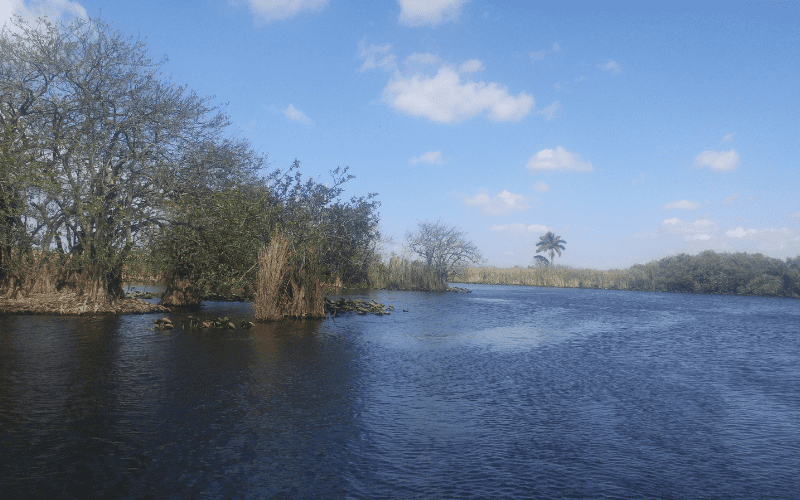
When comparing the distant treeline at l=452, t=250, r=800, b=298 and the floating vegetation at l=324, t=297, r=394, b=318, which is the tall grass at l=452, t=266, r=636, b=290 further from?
the floating vegetation at l=324, t=297, r=394, b=318

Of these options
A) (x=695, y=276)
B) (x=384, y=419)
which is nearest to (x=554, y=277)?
(x=695, y=276)

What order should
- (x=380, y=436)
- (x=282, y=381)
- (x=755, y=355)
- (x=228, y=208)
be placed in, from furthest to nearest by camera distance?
(x=228, y=208) → (x=755, y=355) → (x=282, y=381) → (x=380, y=436)

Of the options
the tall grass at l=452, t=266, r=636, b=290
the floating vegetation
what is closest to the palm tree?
the tall grass at l=452, t=266, r=636, b=290

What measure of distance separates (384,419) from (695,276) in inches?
2309

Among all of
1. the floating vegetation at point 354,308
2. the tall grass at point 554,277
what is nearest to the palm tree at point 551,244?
the tall grass at point 554,277

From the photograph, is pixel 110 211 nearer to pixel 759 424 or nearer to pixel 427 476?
pixel 427 476

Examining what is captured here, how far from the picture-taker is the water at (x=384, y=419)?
5188 mm

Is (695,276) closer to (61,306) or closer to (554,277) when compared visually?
(554,277)

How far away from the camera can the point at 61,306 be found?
19.8 metres

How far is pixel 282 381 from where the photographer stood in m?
9.53

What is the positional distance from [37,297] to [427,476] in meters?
20.6

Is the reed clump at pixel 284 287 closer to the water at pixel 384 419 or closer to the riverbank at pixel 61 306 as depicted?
the water at pixel 384 419

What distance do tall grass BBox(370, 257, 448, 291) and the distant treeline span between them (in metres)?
22.8

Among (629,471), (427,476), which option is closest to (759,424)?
(629,471)
